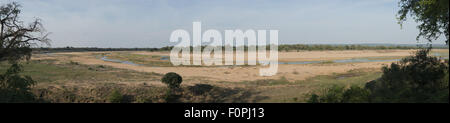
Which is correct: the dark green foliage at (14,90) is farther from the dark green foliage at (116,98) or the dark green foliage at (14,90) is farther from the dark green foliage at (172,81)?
the dark green foliage at (172,81)

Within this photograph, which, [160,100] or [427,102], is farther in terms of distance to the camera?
[160,100]

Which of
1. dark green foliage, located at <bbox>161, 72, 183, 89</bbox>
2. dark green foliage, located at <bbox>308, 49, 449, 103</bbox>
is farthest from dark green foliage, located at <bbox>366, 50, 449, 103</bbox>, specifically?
dark green foliage, located at <bbox>161, 72, 183, 89</bbox>

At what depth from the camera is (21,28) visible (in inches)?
448

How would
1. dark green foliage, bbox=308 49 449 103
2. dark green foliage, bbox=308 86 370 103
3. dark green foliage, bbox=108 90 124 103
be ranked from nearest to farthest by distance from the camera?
dark green foliage, bbox=308 86 370 103, dark green foliage, bbox=308 49 449 103, dark green foliage, bbox=108 90 124 103

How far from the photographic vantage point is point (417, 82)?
8.12 metres

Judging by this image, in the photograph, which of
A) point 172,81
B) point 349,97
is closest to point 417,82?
point 349,97

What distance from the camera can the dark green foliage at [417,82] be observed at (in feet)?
24.4

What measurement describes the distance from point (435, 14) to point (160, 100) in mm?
12779

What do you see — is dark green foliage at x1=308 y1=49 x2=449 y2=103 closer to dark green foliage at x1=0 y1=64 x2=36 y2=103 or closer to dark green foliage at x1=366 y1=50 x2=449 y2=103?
dark green foliage at x1=366 y1=50 x2=449 y2=103

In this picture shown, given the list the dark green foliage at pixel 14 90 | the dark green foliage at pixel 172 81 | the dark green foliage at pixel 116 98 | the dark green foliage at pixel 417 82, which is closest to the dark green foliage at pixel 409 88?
the dark green foliage at pixel 417 82

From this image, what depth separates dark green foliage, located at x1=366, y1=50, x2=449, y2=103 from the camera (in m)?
7.45
